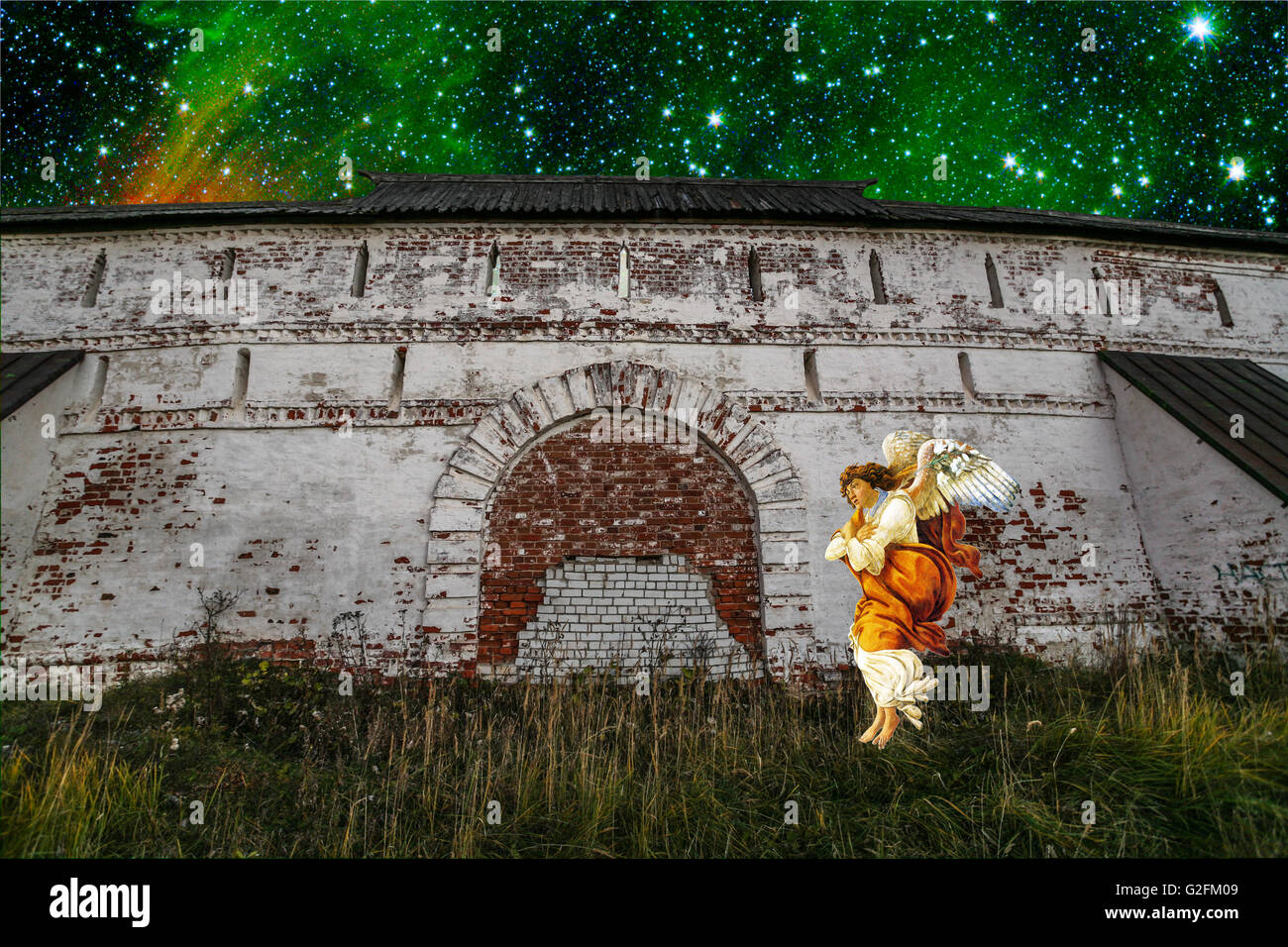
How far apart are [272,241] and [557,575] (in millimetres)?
5724

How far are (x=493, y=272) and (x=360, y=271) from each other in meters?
1.71

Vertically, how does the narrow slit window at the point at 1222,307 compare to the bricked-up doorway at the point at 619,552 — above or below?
above

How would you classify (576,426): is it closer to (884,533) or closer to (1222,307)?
(884,533)

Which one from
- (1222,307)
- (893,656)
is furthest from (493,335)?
(1222,307)

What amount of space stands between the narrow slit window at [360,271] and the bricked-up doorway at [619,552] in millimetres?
3099

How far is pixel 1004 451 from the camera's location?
290 inches

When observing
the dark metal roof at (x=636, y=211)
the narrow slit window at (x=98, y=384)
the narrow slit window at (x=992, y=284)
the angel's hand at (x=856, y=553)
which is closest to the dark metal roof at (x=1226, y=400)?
the narrow slit window at (x=992, y=284)

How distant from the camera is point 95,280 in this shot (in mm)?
7746

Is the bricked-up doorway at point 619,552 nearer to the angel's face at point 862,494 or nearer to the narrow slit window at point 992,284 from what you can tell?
the angel's face at point 862,494

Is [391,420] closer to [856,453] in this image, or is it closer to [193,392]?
[193,392]

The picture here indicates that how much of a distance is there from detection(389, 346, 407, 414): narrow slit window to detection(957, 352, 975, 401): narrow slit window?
6.85 m

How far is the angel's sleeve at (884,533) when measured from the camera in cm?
550

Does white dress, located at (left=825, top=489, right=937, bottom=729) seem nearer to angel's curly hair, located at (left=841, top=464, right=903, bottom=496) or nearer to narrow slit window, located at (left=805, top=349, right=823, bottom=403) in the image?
angel's curly hair, located at (left=841, top=464, right=903, bottom=496)

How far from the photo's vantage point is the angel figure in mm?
5461
